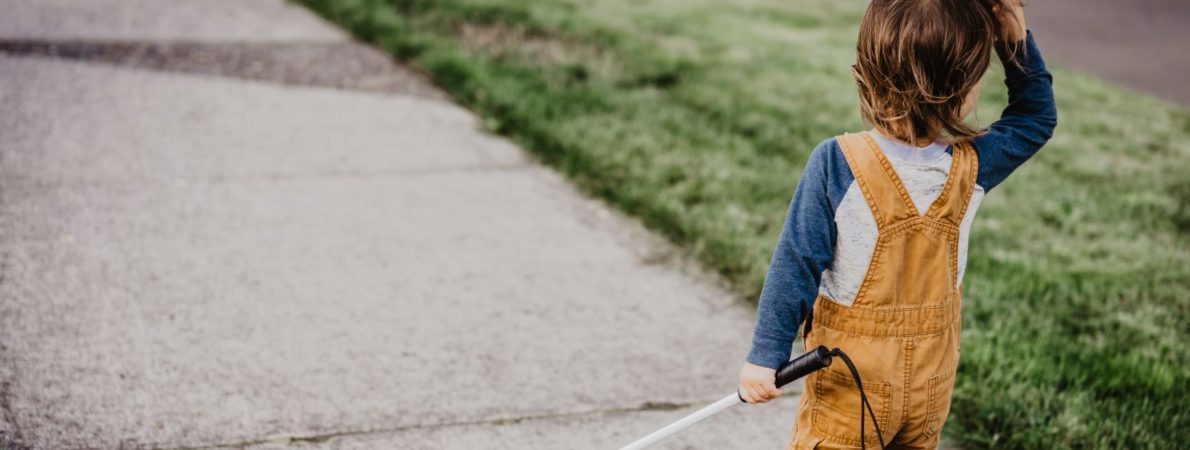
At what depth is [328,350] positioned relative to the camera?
3049mm

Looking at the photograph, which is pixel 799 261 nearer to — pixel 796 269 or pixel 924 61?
pixel 796 269

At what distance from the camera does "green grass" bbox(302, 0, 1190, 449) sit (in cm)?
302

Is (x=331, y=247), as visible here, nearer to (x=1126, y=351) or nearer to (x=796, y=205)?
(x=796, y=205)

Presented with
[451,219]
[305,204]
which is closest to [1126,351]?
[451,219]

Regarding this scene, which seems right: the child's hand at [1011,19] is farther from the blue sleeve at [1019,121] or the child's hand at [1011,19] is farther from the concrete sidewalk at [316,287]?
the concrete sidewalk at [316,287]

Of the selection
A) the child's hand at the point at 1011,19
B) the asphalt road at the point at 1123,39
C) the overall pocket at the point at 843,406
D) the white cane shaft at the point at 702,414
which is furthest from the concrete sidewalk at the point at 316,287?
the asphalt road at the point at 1123,39

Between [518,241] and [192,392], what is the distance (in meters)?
1.52

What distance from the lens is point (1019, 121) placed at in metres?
2.03

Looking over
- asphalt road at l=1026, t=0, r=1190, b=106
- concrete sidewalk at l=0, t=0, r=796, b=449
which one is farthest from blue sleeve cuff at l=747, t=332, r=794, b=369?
asphalt road at l=1026, t=0, r=1190, b=106

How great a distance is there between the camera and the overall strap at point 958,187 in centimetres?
187

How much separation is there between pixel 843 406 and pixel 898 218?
39 centimetres

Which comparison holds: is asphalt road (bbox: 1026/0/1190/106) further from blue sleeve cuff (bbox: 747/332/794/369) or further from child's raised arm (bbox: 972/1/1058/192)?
blue sleeve cuff (bbox: 747/332/794/369)

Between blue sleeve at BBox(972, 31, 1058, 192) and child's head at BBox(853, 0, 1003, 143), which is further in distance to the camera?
blue sleeve at BBox(972, 31, 1058, 192)

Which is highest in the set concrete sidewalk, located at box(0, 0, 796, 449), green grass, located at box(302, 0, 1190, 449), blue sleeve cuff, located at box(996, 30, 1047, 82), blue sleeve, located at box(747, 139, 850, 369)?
blue sleeve cuff, located at box(996, 30, 1047, 82)
